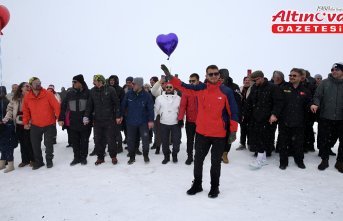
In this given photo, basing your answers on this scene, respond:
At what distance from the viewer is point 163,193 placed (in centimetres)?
509

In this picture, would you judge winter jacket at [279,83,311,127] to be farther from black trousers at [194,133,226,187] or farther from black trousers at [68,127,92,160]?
black trousers at [68,127,92,160]

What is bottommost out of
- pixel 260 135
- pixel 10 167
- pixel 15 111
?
pixel 10 167

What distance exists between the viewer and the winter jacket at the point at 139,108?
697cm

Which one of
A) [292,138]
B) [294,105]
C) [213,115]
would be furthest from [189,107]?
[292,138]

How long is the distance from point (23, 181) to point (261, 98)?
5865 mm

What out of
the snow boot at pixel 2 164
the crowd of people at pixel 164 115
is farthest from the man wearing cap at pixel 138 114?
the snow boot at pixel 2 164

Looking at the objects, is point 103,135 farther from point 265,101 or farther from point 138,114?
point 265,101

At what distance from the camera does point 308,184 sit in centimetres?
545

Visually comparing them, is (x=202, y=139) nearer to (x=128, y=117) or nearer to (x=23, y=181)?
(x=128, y=117)

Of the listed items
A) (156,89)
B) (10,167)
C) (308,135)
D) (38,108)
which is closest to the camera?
(38,108)

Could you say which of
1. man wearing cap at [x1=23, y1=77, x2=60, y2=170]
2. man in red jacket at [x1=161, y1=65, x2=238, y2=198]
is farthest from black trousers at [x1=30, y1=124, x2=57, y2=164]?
man in red jacket at [x1=161, y1=65, x2=238, y2=198]

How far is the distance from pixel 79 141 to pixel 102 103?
1297 mm

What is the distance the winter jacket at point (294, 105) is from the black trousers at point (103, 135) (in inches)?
171

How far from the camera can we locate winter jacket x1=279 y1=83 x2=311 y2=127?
627cm
